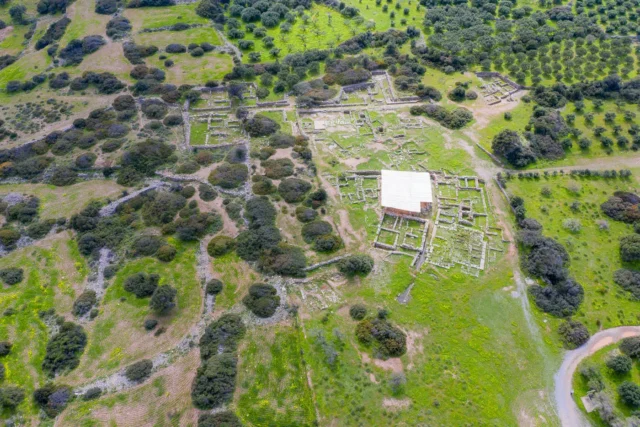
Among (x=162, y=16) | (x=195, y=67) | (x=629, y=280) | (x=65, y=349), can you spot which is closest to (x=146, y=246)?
(x=65, y=349)

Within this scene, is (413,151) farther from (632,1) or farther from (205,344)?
(632,1)

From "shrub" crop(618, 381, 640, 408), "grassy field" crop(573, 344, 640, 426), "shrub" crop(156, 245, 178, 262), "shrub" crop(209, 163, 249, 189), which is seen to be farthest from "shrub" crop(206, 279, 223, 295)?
"shrub" crop(618, 381, 640, 408)

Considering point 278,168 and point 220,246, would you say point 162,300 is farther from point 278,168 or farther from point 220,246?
point 278,168

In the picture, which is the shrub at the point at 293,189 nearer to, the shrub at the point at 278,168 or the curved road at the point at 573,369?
the shrub at the point at 278,168

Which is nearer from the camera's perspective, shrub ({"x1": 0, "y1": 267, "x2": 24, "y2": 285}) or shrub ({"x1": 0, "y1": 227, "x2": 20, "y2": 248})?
shrub ({"x1": 0, "y1": 267, "x2": 24, "y2": 285})

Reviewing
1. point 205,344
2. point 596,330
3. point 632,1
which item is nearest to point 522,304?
point 596,330

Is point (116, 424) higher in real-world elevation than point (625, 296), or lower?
lower

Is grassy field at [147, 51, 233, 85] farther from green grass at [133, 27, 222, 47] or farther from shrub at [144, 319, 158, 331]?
shrub at [144, 319, 158, 331]
